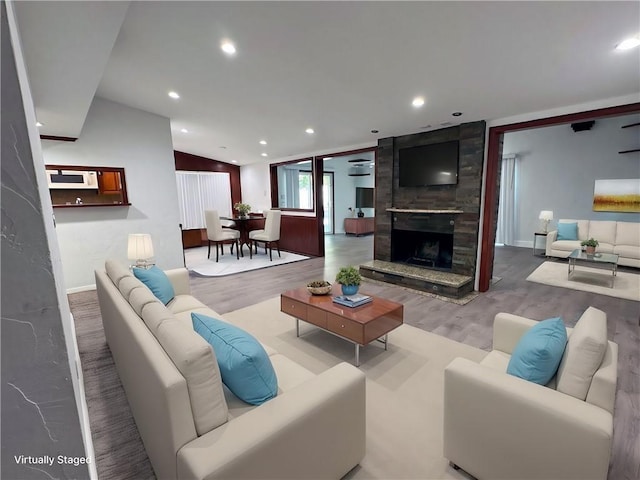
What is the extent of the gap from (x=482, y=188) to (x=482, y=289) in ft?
4.56

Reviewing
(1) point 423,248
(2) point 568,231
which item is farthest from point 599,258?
(1) point 423,248

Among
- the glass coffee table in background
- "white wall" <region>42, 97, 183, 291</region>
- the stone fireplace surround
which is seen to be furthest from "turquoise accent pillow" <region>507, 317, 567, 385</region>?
"white wall" <region>42, 97, 183, 291</region>

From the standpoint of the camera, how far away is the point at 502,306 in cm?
365

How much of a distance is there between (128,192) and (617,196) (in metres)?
8.80

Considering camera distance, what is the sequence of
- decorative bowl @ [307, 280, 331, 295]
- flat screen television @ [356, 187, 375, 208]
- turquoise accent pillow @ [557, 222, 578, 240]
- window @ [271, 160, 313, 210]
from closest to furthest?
1. decorative bowl @ [307, 280, 331, 295]
2. turquoise accent pillow @ [557, 222, 578, 240]
3. window @ [271, 160, 313, 210]
4. flat screen television @ [356, 187, 375, 208]

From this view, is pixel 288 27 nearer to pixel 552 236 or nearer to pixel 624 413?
pixel 624 413

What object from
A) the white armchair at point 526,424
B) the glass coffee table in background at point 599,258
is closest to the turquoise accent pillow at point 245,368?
the white armchair at point 526,424

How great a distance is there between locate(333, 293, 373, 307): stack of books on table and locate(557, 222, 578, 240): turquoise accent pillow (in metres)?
5.58

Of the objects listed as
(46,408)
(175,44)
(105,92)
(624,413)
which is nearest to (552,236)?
(624,413)

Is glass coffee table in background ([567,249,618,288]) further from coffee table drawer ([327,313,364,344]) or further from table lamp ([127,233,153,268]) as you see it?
table lamp ([127,233,153,268])

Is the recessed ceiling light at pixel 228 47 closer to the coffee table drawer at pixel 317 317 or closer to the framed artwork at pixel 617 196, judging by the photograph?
the coffee table drawer at pixel 317 317

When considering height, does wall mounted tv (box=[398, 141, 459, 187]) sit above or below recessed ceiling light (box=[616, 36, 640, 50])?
below

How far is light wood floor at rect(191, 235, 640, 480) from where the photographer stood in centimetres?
185

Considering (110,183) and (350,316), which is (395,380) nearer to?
(350,316)
